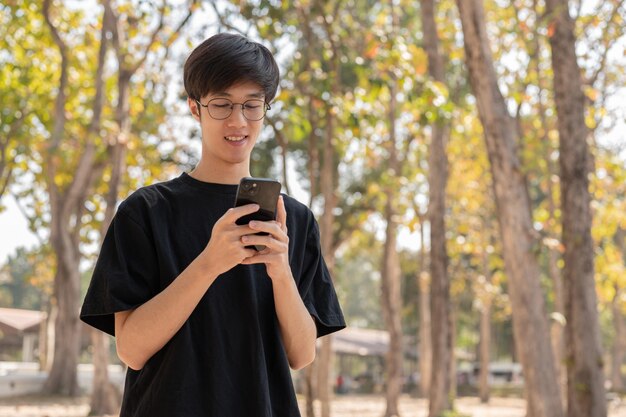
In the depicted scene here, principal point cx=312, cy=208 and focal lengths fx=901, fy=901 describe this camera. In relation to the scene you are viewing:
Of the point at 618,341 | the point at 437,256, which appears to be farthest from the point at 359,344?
the point at 437,256

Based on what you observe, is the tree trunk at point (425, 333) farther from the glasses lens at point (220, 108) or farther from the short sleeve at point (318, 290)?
the glasses lens at point (220, 108)

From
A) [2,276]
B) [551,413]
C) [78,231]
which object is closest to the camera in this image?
[551,413]

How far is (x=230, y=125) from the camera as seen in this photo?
2.01m

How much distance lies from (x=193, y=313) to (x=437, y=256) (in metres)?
12.6

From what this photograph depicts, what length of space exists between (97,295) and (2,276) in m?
76.4

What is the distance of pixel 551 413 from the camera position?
821cm

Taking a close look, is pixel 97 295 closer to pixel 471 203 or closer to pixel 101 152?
pixel 101 152

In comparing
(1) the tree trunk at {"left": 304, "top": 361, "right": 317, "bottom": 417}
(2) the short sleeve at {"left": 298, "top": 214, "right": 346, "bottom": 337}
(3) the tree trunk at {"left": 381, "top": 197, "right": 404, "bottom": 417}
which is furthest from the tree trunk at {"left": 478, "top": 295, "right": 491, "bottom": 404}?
(2) the short sleeve at {"left": 298, "top": 214, "right": 346, "bottom": 337}

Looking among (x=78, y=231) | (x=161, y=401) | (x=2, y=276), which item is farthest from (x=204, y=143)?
(x=2, y=276)

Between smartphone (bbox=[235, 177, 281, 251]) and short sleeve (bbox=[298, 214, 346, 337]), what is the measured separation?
342 millimetres

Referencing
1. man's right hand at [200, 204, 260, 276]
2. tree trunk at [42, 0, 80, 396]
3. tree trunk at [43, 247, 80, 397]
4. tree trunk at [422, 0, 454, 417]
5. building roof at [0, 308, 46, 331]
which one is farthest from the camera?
building roof at [0, 308, 46, 331]

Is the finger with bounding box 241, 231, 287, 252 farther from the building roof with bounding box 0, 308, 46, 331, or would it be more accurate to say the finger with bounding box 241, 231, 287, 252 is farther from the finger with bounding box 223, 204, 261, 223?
the building roof with bounding box 0, 308, 46, 331

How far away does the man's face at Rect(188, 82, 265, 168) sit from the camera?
2.01 m

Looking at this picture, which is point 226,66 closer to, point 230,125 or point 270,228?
point 230,125
